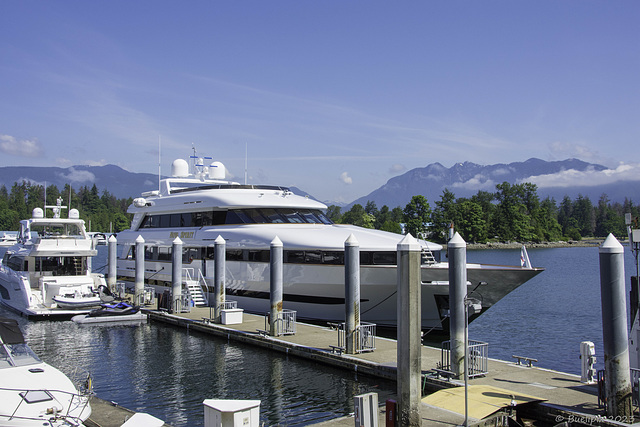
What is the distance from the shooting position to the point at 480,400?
8.86m

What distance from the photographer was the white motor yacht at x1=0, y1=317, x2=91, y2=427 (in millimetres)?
7883

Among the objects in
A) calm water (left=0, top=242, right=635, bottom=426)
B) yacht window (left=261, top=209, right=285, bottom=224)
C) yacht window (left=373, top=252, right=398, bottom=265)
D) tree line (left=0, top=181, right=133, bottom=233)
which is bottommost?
calm water (left=0, top=242, right=635, bottom=426)

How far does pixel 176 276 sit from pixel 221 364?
296 inches

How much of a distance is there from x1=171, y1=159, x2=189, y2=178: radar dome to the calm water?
11.1m

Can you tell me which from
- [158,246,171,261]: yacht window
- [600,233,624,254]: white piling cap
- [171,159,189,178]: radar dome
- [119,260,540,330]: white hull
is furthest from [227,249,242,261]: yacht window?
[600,233,624,254]: white piling cap

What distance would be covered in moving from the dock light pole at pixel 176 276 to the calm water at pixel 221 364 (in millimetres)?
1211

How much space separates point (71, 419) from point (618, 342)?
8.28m

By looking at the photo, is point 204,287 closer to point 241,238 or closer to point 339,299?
point 241,238

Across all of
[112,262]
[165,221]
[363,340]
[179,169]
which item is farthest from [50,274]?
[363,340]

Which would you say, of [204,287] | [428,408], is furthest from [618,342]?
[204,287]

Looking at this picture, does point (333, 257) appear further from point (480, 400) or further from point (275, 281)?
point (480, 400)

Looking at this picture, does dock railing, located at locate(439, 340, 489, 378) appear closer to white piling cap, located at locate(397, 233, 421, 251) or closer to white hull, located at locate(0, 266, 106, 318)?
white piling cap, located at locate(397, 233, 421, 251)

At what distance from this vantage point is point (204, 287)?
79.7ft

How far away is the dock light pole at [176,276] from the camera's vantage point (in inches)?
844
